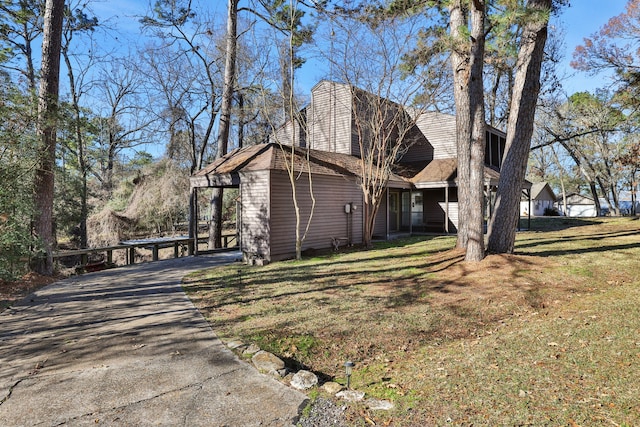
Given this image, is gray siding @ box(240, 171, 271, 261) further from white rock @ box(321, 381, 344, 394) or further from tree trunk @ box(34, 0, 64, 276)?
white rock @ box(321, 381, 344, 394)

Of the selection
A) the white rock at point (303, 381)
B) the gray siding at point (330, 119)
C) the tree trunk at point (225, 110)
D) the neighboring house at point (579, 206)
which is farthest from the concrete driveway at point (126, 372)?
the neighboring house at point (579, 206)

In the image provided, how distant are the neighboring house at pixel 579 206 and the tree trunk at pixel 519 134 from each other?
41.8 m

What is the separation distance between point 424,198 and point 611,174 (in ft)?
61.5

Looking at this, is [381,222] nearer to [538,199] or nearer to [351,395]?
[351,395]

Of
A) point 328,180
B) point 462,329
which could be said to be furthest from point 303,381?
point 328,180

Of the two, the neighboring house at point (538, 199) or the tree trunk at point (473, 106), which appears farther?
the neighboring house at point (538, 199)

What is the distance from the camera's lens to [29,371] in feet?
11.5

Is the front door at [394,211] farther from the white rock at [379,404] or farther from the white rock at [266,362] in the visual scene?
the white rock at [379,404]

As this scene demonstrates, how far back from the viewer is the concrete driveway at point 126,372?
Result: 2740mm

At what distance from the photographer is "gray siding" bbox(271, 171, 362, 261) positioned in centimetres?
1006

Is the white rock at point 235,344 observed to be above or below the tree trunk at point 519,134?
below

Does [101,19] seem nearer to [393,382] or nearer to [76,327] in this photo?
[76,327]

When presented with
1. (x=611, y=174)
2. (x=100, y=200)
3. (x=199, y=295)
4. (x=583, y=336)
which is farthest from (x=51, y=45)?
(x=611, y=174)

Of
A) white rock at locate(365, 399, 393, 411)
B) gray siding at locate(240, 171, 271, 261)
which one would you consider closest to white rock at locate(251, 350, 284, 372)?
white rock at locate(365, 399, 393, 411)
